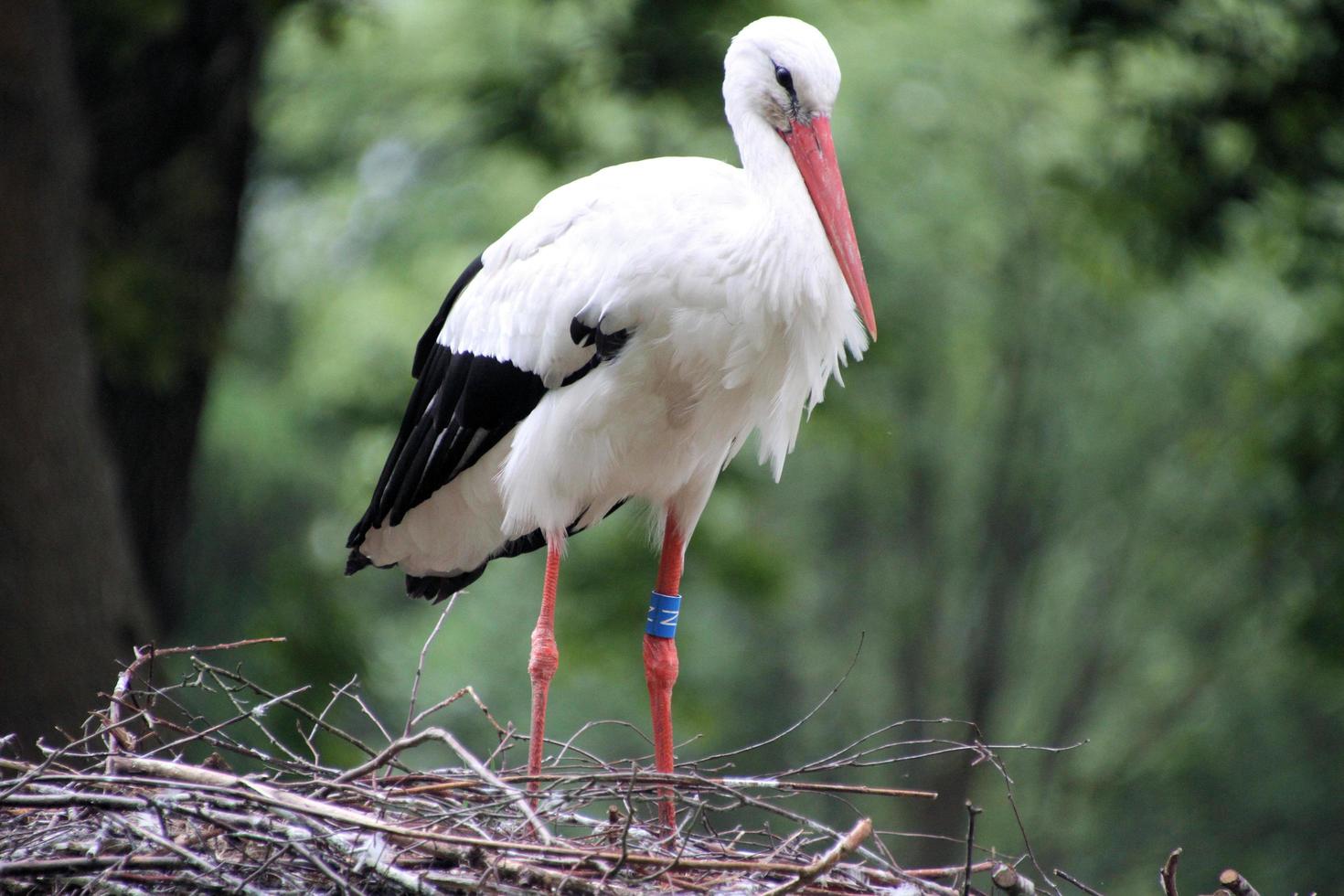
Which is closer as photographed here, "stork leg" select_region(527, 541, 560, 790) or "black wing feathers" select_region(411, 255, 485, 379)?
"stork leg" select_region(527, 541, 560, 790)

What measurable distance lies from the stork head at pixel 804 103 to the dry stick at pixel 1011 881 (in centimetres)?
142

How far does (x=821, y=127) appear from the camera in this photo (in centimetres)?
430

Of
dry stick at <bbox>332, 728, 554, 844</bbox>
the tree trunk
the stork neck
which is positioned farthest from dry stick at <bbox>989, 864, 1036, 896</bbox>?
the tree trunk

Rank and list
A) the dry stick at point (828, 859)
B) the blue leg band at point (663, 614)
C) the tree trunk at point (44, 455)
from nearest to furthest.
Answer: the dry stick at point (828, 859)
the blue leg band at point (663, 614)
the tree trunk at point (44, 455)

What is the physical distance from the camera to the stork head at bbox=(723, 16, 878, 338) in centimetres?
425

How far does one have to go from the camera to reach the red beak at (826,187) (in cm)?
427

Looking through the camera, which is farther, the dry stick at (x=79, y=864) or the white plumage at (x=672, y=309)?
the white plumage at (x=672, y=309)

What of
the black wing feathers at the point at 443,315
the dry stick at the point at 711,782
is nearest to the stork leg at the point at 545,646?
the black wing feathers at the point at 443,315

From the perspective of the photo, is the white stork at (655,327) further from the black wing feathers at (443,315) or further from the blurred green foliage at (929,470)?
the blurred green foliage at (929,470)

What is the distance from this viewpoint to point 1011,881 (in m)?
3.46

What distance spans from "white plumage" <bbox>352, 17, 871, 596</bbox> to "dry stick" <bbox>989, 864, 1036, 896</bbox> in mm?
1417

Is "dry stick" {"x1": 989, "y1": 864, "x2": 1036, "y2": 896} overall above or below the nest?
below

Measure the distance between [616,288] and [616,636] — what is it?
13.8 ft

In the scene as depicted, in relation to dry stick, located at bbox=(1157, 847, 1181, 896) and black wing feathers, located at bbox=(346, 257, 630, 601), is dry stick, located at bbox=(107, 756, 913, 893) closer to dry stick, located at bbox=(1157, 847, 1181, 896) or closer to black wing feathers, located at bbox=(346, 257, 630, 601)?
dry stick, located at bbox=(1157, 847, 1181, 896)
